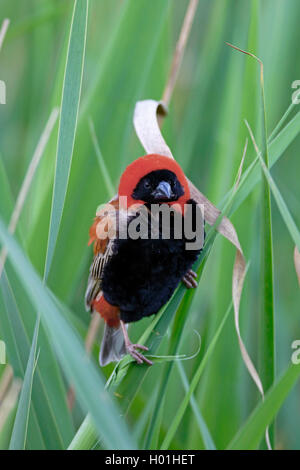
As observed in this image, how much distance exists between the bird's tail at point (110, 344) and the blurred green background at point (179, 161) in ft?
0.18

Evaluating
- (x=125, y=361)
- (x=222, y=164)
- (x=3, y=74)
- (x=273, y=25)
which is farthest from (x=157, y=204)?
(x=3, y=74)

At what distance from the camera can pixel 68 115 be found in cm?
104

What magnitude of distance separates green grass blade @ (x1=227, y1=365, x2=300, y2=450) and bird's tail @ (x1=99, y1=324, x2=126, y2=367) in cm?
71

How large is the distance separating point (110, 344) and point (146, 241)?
49 cm

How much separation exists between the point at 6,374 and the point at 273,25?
1.45 metres

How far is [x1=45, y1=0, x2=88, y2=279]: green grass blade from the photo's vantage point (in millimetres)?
1003

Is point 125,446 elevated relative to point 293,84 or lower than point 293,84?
lower

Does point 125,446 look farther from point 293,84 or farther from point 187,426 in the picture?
point 293,84

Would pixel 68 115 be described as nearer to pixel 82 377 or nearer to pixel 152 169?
pixel 152 169

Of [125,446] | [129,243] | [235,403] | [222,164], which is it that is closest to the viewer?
[125,446]

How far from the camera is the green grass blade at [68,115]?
1.00m

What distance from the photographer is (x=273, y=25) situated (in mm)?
1987

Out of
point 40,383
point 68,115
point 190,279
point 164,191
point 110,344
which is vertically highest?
point 68,115

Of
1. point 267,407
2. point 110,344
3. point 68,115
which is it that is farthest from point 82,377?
point 110,344
